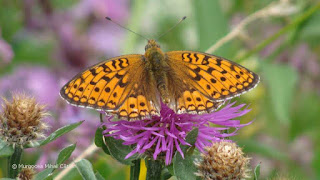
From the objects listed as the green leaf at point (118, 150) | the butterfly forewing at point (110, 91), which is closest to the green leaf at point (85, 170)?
the green leaf at point (118, 150)

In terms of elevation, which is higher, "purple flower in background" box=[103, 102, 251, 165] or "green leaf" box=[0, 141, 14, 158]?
"purple flower in background" box=[103, 102, 251, 165]

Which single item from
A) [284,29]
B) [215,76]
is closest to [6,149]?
[215,76]

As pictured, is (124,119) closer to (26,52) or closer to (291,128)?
(26,52)

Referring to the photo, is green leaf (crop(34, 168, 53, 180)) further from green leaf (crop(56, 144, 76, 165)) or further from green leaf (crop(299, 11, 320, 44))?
green leaf (crop(299, 11, 320, 44))

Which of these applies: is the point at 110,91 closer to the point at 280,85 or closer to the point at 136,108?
the point at 136,108

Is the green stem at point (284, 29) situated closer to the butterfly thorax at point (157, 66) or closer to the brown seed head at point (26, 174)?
the butterfly thorax at point (157, 66)

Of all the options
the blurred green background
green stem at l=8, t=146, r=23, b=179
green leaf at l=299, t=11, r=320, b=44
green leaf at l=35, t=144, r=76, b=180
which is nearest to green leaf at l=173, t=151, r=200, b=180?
green leaf at l=35, t=144, r=76, b=180

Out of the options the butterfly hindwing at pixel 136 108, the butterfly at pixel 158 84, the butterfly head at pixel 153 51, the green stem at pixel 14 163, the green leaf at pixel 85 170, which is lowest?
the green leaf at pixel 85 170
